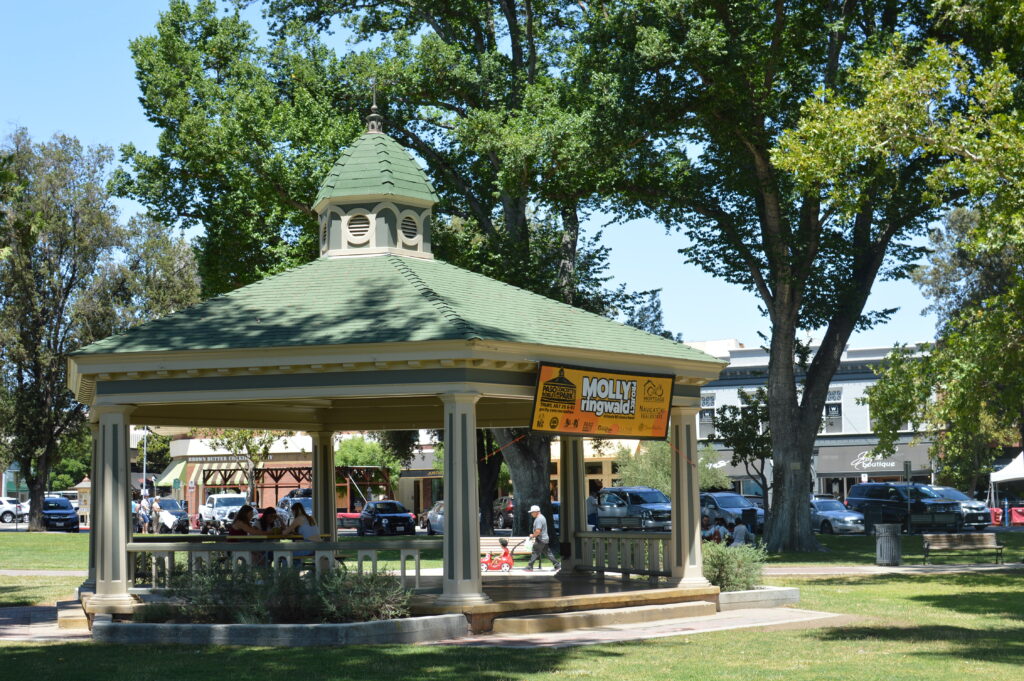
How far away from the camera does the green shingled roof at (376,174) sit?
20.4m

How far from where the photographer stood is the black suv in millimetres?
43188

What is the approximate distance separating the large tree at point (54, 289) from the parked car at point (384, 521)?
1383 centimetres

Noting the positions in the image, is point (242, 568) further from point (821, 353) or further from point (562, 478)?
point (821, 353)

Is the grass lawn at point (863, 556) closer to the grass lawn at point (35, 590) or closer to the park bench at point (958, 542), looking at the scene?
the park bench at point (958, 542)

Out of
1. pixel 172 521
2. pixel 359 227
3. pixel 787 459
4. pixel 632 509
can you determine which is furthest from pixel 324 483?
pixel 172 521

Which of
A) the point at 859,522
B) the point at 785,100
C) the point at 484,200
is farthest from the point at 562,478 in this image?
the point at 859,522

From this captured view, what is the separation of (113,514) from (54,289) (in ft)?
130

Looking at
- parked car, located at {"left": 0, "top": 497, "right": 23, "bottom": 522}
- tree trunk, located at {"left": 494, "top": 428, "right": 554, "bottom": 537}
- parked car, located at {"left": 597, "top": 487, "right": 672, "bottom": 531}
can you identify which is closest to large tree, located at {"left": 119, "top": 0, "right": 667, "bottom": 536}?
tree trunk, located at {"left": 494, "top": 428, "right": 554, "bottom": 537}

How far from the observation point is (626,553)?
2077 centimetres

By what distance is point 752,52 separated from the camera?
30.1 metres

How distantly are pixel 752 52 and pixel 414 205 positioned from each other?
13.1 m

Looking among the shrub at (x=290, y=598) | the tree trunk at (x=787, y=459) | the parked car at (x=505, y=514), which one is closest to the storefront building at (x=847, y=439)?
the parked car at (x=505, y=514)

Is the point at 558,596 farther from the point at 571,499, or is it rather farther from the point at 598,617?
the point at 571,499

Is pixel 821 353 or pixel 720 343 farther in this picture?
pixel 720 343
